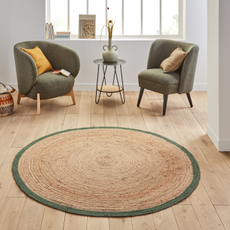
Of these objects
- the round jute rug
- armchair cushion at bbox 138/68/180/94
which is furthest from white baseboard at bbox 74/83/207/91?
the round jute rug

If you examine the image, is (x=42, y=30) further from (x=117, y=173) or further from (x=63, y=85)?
(x=117, y=173)

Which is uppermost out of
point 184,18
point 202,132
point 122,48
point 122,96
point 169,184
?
point 184,18

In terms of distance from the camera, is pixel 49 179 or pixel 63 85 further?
pixel 63 85

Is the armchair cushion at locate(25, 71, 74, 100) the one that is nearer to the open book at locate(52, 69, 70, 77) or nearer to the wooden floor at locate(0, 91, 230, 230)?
the open book at locate(52, 69, 70, 77)

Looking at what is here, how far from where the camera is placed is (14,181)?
2617 mm

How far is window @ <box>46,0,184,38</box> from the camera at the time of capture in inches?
211

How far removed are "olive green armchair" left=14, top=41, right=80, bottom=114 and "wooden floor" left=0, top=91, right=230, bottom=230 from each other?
0.26 metres

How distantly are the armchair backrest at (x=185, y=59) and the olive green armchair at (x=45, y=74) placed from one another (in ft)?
3.59

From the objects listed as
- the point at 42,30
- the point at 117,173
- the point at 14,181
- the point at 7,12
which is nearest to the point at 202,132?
the point at 117,173

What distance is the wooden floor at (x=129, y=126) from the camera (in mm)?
2139

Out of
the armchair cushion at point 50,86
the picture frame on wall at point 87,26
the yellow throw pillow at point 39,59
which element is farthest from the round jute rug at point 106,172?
the picture frame on wall at point 87,26

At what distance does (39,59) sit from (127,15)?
5.95 feet

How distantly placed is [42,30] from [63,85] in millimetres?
1315

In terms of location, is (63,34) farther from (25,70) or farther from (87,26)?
(25,70)
